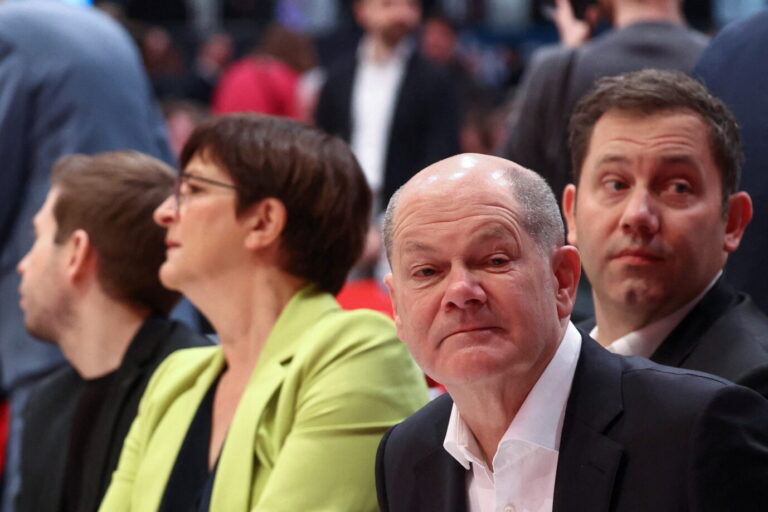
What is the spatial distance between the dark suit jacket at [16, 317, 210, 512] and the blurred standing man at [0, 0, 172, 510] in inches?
22.8

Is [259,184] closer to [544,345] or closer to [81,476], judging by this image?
[81,476]

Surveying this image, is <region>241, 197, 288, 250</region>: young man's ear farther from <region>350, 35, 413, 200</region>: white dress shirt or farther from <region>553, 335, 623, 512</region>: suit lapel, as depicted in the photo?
<region>350, 35, 413, 200</region>: white dress shirt

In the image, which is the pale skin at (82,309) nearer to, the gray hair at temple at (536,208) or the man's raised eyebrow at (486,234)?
the gray hair at temple at (536,208)

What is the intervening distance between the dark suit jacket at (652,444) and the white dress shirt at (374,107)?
4.08 metres

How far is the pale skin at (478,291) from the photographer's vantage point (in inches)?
77.1

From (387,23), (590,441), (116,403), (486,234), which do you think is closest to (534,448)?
(590,441)

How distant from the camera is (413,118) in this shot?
238 inches

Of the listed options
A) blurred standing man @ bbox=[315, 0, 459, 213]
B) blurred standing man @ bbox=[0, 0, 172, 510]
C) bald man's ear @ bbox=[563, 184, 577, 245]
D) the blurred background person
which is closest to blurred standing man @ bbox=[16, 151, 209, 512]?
blurred standing man @ bbox=[0, 0, 172, 510]

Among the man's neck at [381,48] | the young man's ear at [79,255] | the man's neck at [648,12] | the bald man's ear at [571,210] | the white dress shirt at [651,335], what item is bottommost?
the man's neck at [381,48]

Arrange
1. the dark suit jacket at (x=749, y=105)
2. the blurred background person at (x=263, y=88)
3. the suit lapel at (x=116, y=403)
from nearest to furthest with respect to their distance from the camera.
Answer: the dark suit jacket at (x=749, y=105) < the suit lapel at (x=116, y=403) < the blurred background person at (x=263, y=88)

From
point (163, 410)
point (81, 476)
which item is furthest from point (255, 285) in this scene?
point (81, 476)

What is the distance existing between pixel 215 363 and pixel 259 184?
0.42 m

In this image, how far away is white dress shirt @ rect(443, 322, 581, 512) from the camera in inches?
77.9

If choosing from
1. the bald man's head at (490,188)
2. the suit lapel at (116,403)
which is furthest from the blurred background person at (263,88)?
the bald man's head at (490,188)
